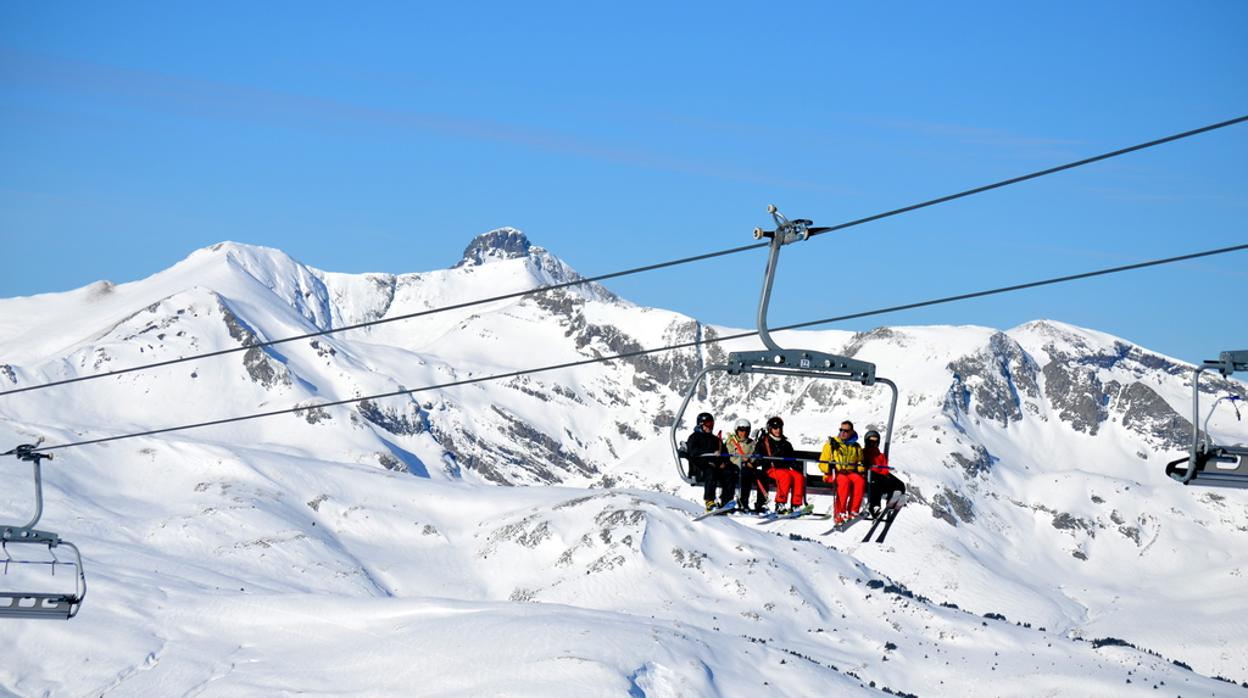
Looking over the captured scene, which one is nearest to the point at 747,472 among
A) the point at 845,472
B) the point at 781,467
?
the point at 781,467

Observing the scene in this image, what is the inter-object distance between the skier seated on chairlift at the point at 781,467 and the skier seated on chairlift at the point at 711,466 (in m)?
0.83

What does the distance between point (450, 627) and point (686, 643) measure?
23898 mm

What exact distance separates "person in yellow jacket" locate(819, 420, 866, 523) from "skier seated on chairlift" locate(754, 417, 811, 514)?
2.29 feet

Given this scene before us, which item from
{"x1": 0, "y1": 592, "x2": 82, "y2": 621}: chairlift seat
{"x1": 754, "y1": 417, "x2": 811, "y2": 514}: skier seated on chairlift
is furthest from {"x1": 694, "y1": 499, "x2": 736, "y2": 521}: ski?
{"x1": 0, "y1": 592, "x2": 82, "y2": 621}: chairlift seat

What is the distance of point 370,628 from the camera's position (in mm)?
152500

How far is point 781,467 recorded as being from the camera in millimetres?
37469

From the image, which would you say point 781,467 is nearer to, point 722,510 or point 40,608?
point 722,510

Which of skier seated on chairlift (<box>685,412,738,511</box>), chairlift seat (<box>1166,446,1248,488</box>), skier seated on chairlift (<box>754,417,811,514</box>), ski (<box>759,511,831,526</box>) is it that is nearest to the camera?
chairlift seat (<box>1166,446,1248,488</box>)

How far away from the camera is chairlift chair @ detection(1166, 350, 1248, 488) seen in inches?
1017

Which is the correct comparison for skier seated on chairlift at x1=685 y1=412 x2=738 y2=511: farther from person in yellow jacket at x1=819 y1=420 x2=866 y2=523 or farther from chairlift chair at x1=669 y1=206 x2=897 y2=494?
chairlift chair at x1=669 y1=206 x2=897 y2=494

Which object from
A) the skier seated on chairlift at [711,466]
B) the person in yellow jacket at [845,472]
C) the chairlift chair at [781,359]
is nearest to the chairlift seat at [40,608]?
the chairlift chair at [781,359]

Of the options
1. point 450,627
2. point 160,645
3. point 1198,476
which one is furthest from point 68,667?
point 1198,476

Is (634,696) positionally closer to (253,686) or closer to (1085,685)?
(253,686)

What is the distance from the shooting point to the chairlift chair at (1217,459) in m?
25.8
